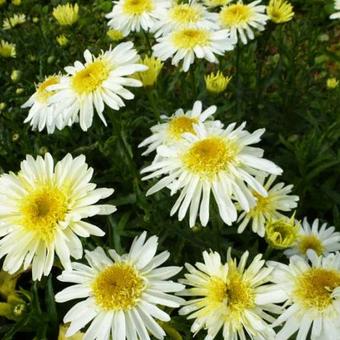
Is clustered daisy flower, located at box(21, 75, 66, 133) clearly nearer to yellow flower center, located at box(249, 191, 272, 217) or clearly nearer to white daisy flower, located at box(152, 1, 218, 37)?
white daisy flower, located at box(152, 1, 218, 37)

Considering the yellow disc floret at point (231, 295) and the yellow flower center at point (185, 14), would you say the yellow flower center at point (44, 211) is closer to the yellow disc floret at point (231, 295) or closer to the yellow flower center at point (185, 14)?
the yellow disc floret at point (231, 295)

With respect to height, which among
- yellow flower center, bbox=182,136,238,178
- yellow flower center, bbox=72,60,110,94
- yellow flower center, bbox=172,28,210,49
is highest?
yellow flower center, bbox=172,28,210,49

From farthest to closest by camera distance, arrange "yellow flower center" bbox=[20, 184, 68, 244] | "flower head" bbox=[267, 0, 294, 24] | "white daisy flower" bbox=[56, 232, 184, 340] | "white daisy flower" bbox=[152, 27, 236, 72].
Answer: "flower head" bbox=[267, 0, 294, 24] < "white daisy flower" bbox=[152, 27, 236, 72] < "yellow flower center" bbox=[20, 184, 68, 244] < "white daisy flower" bbox=[56, 232, 184, 340]

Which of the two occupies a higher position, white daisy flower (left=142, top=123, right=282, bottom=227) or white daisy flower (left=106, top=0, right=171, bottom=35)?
white daisy flower (left=106, top=0, right=171, bottom=35)

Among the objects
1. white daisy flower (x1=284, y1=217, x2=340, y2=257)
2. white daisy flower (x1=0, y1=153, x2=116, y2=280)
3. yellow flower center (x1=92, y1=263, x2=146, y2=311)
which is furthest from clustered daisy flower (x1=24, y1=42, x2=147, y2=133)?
white daisy flower (x1=284, y1=217, x2=340, y2=257)

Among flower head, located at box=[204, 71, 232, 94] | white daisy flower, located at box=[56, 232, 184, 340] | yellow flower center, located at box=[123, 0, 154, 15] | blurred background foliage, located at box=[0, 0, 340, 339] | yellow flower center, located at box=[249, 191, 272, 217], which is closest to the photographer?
white daisy flower, located at box=[56, 232, 184, 340]

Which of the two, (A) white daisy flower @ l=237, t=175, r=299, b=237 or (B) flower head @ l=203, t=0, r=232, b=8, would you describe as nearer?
(A) white daisy flower @ l=237, t=175, r=299, b=237

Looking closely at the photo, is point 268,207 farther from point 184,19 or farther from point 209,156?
point 184,19
